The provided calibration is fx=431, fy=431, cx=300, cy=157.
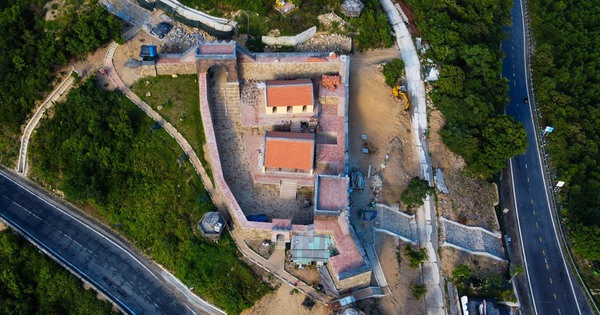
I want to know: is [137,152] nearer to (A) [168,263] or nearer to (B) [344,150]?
(A) [168,263]

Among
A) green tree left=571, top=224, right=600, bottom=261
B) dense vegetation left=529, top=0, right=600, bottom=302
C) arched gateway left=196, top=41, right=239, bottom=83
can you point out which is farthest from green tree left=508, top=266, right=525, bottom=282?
arched gateway left=196, top=41, right=239, bottom=83

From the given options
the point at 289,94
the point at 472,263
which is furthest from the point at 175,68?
the point at 472,263

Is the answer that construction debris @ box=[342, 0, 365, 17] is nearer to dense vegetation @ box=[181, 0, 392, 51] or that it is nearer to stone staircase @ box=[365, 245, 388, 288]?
dense vegetation @ box=[181, 0, 392, 51]

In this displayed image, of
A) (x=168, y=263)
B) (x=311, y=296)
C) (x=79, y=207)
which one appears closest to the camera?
(x=311, y=296)

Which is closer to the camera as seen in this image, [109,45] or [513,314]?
[513,314]

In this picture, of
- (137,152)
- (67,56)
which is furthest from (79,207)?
(67,56)

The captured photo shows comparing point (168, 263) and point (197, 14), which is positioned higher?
point (197, 14)
